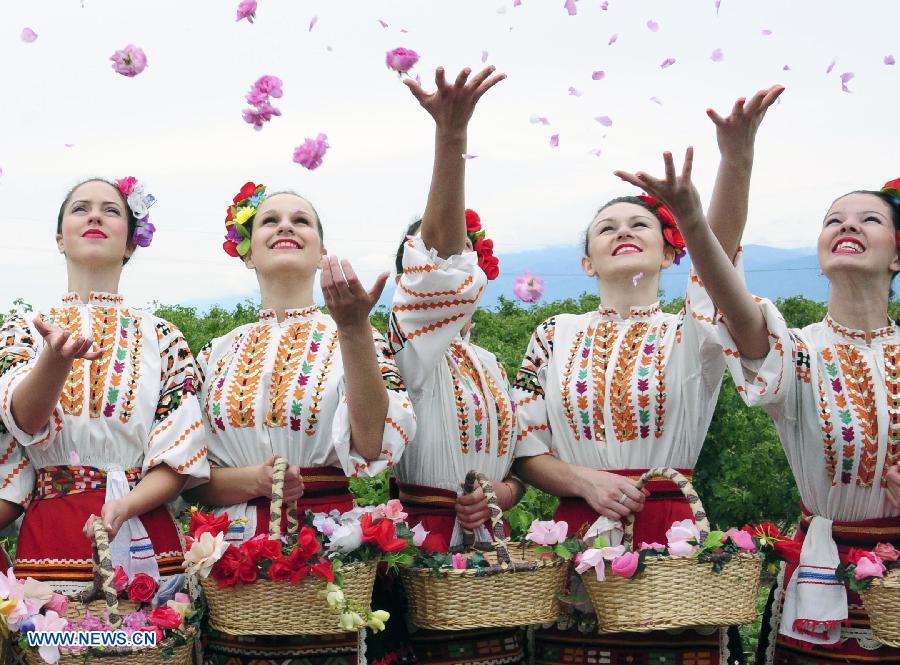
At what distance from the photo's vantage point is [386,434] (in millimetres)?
3340

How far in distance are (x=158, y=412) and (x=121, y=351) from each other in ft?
0.79

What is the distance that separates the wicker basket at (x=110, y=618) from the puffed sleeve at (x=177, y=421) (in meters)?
0.34

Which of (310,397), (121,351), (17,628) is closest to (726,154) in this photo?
(310,397)

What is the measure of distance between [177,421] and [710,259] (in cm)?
165

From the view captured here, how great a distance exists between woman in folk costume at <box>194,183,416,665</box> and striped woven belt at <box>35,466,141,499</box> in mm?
317

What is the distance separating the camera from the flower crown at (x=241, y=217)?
3.92 m

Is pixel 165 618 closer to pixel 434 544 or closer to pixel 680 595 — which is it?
pixel 434 544

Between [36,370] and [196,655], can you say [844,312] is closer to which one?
[196,655]

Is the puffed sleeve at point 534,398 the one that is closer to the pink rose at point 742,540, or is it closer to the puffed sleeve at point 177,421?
the pink rose at point 742,540

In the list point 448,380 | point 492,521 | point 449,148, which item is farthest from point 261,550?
point 449,148

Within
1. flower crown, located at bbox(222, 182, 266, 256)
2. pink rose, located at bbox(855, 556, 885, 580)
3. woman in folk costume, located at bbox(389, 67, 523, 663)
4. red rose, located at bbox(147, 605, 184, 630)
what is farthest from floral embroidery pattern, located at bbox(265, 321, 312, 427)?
pink rose, located at bbox(855, 556, 885, 580)

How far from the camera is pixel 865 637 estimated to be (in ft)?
10.9

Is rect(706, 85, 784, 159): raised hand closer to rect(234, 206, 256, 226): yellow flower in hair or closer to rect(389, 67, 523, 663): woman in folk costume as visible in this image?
rect(389, 67, 523, 663): woman in folk costume

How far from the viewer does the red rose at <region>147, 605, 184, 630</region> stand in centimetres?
295
